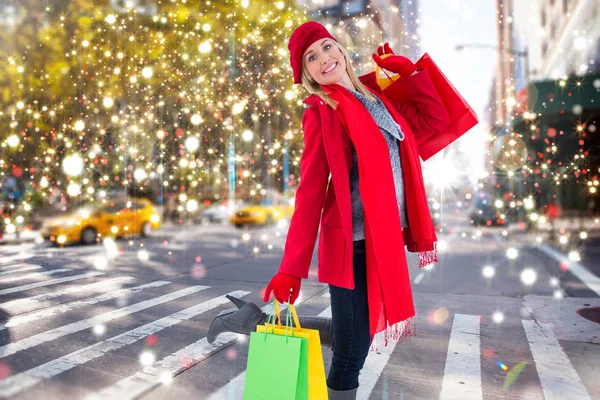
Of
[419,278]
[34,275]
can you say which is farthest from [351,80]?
[34,275]

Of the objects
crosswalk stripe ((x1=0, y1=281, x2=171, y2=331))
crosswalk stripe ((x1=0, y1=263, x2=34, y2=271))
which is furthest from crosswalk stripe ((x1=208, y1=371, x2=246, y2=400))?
crosswalk stripe ((x1=0, y1=263, x2=34, y2=271))

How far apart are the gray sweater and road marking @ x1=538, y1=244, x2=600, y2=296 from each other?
6431 millimetres

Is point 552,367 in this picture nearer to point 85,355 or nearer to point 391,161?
point 391,161

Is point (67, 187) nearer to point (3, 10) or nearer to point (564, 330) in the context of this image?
point (3, 10)

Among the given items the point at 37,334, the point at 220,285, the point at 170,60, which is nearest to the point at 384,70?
the point at 37,334

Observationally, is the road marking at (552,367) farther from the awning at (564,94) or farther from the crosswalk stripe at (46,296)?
the awning at (564,94)

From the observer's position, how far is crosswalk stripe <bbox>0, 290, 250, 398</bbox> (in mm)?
3727

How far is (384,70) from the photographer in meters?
2.89

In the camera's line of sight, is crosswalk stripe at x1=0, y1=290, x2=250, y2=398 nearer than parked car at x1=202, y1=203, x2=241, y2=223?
Yes

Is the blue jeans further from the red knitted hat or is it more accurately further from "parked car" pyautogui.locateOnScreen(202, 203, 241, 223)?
"parked car" pyautogui.locateOnScreen(202, 203, 241, 223)

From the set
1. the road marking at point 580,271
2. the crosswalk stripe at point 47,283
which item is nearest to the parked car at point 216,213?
the crosswalk stripe at point 47,283

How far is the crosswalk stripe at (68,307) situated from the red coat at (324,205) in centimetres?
474

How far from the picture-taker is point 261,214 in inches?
884

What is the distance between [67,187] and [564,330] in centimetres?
1673
